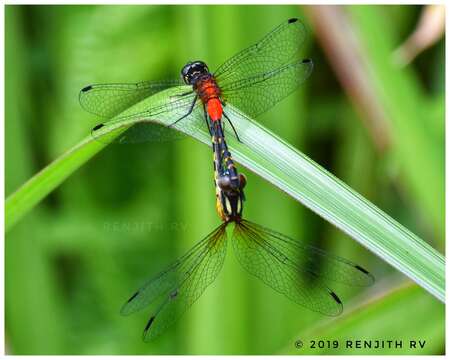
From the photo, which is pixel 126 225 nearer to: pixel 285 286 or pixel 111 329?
pixel 111 329

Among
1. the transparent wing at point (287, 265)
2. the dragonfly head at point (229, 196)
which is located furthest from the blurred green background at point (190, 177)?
the dragonfly head at point (229, 196)

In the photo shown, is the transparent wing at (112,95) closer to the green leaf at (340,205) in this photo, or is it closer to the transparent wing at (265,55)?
the transparent wing at (265,55)

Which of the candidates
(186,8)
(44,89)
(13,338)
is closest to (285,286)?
(186,8)

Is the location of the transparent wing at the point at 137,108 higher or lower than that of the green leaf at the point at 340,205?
higher

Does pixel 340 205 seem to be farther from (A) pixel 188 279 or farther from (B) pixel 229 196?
(A) pixel 188 279

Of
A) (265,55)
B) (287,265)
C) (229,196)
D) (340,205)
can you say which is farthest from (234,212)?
(265,55)

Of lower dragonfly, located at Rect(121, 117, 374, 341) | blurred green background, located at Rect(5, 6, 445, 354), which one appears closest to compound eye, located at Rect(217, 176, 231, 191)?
lower dragonfly, located at Rect(121, 117, 374, 341)

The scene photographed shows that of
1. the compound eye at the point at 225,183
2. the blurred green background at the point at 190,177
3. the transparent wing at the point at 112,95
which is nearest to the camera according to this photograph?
the compound eye at the point at 225,183
